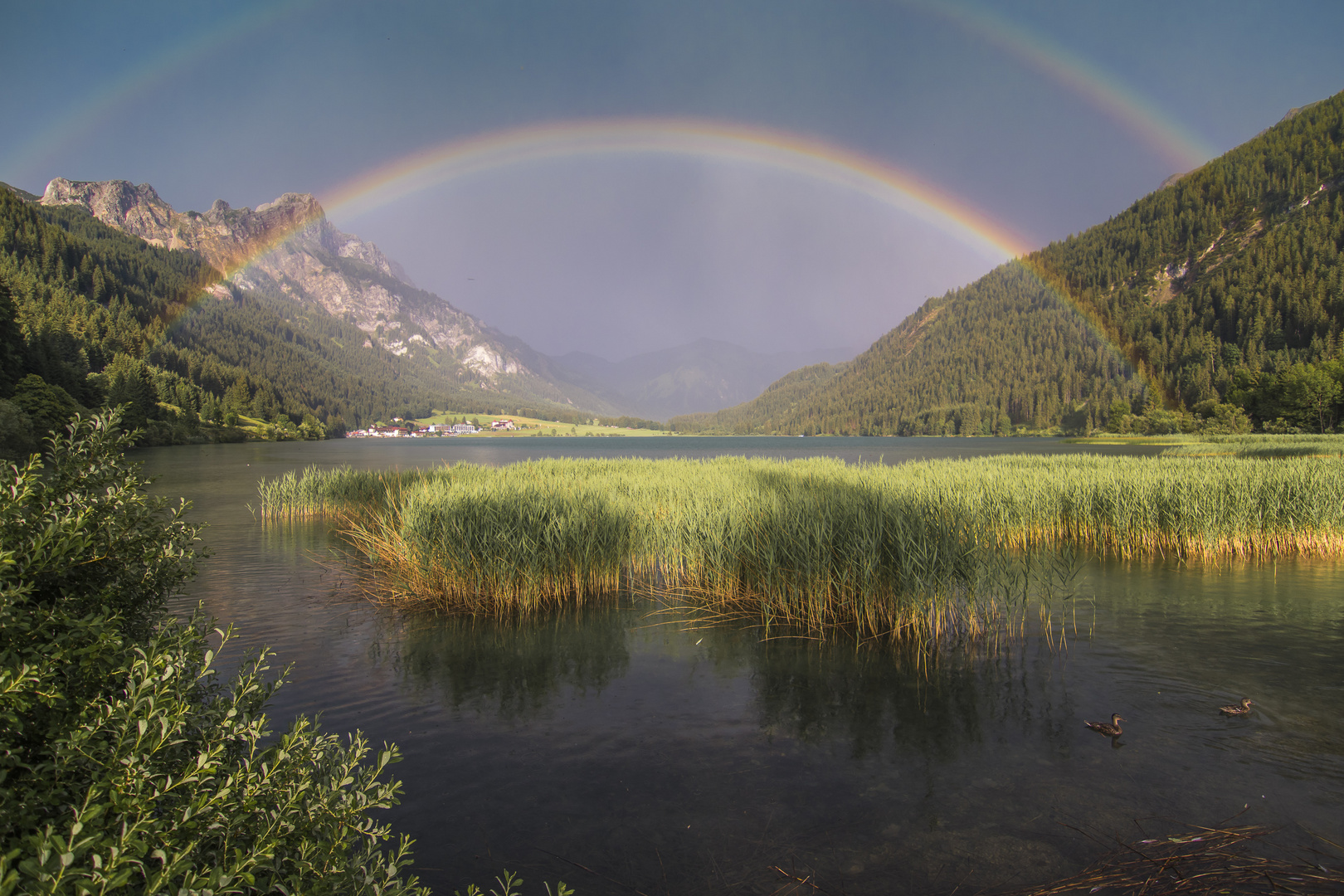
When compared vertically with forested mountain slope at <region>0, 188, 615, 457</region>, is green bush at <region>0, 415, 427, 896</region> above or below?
below

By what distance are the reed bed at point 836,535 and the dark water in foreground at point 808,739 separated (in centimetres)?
89

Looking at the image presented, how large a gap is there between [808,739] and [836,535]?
177 inches

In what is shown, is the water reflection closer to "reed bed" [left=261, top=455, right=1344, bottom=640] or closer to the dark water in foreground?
the dark water in foreground

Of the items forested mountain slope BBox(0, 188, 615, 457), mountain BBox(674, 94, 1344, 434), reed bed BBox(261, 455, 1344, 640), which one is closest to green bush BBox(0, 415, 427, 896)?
reed bed BBox(261, 455, 1344, 640)

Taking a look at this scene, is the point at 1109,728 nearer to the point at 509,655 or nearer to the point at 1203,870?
the point at 1203,870

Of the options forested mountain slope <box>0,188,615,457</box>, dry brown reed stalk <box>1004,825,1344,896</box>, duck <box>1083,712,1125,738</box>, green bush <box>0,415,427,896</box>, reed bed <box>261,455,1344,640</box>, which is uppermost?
forested mountain slope <box>0,188,615,457</box>

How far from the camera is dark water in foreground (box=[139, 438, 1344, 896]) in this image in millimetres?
4773

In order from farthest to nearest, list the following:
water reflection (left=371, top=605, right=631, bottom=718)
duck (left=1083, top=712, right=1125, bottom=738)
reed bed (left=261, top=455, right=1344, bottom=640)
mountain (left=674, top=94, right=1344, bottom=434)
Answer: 1. mountain (left=674, top=94, right=1344, bottom=434)
2. reed bed (left=261, top=455, right=1344, bottom=640)
3. water reflection (left=371, top=605, right=631, bottom=718)
4. duck (left=1083, top=712, right=1125, bottom=738)

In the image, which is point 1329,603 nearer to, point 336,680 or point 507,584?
point 507,584

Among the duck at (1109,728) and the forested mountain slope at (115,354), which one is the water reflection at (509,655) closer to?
the duck at (1109,728)

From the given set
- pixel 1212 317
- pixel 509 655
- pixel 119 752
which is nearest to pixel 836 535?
pixel 509 655

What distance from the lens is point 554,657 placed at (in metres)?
8.81

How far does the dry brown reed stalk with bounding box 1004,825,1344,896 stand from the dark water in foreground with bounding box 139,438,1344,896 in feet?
0.60

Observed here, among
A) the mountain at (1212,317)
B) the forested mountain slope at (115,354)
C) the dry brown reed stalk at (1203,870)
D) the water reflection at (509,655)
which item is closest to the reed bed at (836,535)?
the water reflection at (509,655)
